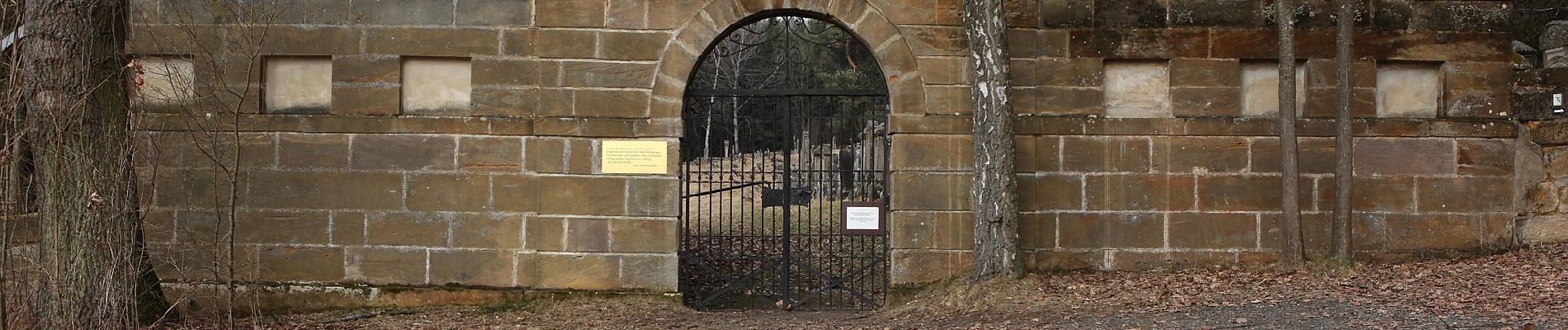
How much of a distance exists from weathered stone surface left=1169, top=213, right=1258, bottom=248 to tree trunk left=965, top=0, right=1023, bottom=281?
4.89 feet

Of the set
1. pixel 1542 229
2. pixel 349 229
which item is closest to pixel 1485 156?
pixel 1542 229

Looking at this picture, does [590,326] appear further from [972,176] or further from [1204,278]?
[1204,278]

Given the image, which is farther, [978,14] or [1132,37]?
[1132,37]

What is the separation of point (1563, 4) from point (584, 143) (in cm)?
867

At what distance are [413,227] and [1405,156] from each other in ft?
25.4

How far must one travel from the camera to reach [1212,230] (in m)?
8.36

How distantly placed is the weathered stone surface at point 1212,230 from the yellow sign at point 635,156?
397cm

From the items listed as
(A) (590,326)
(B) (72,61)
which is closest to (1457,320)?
(A) (590,326)

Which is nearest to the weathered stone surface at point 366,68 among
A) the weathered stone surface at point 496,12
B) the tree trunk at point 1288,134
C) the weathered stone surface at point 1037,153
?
the weathered stone surface at point 496,12

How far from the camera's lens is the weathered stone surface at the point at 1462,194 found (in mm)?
8406

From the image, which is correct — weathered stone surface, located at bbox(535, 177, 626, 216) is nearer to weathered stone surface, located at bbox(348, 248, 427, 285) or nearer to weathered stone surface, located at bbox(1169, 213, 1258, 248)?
weathered stone surface, located at bbox(348, 248, 427, 285)

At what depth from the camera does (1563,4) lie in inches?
376

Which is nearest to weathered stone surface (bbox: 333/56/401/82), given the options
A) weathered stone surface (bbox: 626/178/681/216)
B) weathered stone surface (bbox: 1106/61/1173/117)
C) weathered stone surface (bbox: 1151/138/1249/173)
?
weathered stone surface (bbox: 626/178/681/216)

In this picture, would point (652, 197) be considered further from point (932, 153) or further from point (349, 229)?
point (349, 229)
